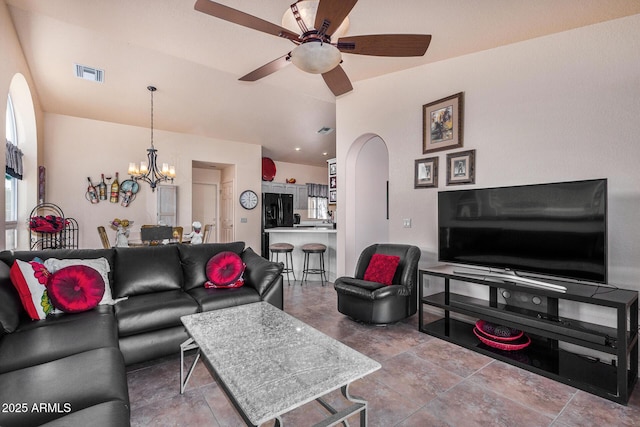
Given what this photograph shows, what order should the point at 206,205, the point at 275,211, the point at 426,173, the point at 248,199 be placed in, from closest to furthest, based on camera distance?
the point at 426,173
the point at 248,199
the point at 275,211
the point at 206,205

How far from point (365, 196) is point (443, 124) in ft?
5.52

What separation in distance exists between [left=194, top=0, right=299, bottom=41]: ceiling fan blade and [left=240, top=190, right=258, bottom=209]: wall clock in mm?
5292

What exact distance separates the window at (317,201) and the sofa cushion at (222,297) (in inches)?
260

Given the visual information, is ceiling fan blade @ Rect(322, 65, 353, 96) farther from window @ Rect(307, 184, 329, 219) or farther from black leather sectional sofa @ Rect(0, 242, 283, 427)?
window @ Rect(307, 184, 329, 219)

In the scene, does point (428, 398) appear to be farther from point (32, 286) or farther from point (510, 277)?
point (32, 286)

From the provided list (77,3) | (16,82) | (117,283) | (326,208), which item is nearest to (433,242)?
(117,283)

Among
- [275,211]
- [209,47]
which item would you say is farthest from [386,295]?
[275,211]

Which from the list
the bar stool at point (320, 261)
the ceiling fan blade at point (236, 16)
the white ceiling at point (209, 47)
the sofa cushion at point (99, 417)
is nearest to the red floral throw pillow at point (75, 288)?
the sofa cushion at point (99, 417)

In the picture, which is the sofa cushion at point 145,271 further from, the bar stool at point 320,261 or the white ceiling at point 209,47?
the bar stool at point 320,261

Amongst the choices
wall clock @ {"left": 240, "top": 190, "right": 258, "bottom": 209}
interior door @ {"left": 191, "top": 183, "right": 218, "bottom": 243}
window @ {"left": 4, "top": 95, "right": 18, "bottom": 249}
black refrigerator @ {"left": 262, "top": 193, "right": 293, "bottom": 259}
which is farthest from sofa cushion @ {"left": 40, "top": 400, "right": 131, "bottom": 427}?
interior door @ {"left": 191, "top": 183, "right": 218, "bottom": 243}

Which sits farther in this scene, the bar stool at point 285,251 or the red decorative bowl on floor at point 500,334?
the bar stool at point 285,251

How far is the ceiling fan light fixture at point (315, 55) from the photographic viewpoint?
193 centimetres

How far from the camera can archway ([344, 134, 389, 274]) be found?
4469 millimetres

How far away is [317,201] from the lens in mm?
9648
